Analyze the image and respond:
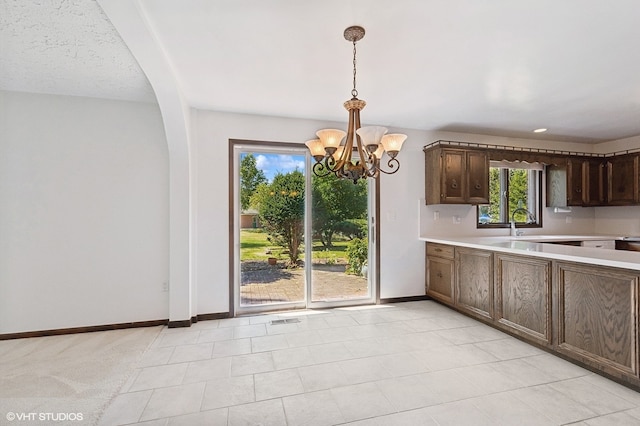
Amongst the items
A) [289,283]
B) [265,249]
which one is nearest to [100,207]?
[265,249]

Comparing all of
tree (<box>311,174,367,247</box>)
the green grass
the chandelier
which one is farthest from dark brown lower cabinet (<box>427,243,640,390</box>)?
the chandelier

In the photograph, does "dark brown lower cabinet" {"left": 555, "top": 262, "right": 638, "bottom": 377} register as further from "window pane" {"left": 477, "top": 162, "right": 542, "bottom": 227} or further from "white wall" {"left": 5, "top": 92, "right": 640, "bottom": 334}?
"white wall" {"left": 5, "top": 92, "right": 640, "bottom": 334}

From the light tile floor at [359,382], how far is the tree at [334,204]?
129cm

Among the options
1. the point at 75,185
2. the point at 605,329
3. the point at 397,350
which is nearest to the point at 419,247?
the point at 397,350

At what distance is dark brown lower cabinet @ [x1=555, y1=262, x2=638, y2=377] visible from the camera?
1.94 metres

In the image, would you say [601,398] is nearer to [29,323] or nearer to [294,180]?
[294,180]

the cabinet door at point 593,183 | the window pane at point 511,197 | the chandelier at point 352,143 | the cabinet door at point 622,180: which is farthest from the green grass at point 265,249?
Result: the cabinet door at point 622,180

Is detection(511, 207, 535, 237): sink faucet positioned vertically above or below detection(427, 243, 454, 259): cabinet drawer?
above

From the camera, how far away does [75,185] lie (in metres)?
2.99

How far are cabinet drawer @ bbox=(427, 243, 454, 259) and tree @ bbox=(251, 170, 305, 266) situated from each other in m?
1.84

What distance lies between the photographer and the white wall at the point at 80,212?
9.34 feet

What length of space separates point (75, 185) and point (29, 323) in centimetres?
148

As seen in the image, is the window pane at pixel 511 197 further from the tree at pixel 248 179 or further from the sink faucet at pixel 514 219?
the tree at pixel 248 179

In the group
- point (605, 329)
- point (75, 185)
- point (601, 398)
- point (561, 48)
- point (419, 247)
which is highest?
point (561, 48)
